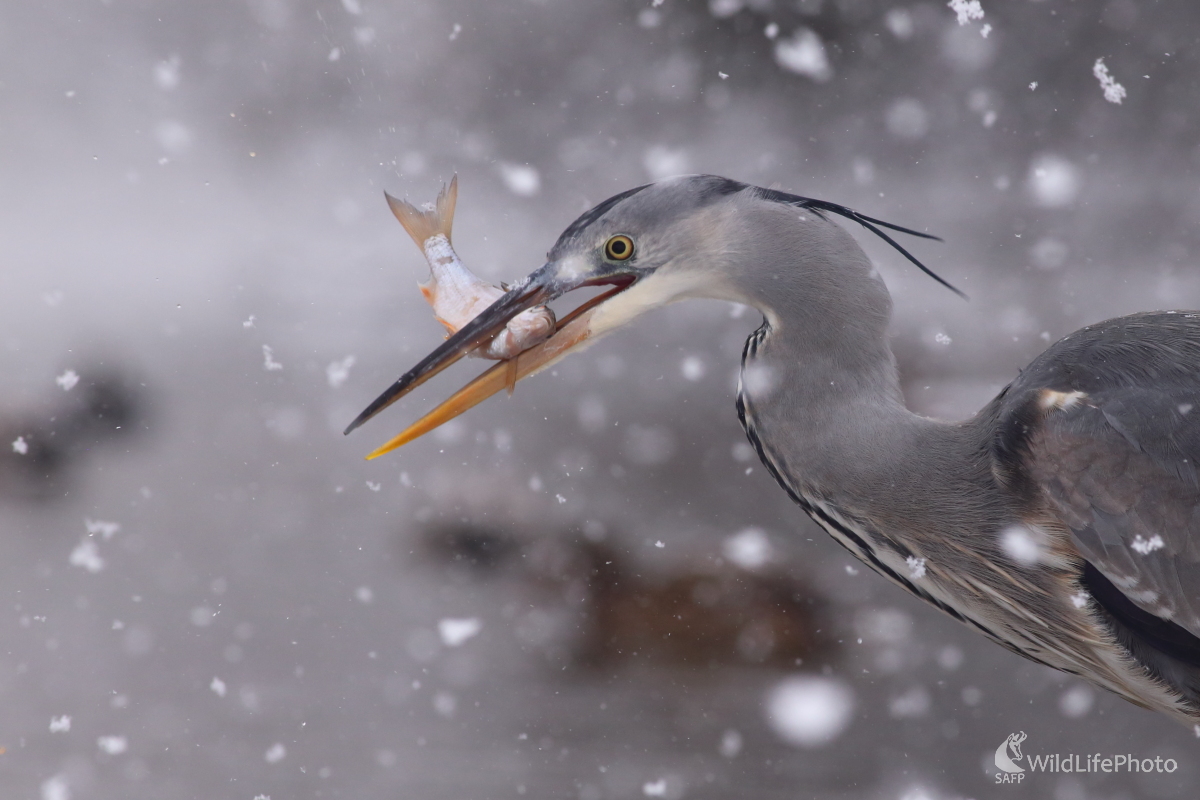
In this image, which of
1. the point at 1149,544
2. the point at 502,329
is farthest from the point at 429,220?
the point at 1149,544

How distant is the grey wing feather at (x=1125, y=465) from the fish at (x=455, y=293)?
54 centimetres

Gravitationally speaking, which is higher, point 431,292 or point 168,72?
point 168,72

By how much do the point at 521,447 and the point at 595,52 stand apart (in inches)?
32.2

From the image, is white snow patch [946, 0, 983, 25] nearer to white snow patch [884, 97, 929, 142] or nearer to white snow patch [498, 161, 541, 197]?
white snow patch [884, 97, 929, 142]

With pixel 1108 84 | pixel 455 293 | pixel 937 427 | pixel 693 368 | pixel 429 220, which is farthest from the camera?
pixel 693 368

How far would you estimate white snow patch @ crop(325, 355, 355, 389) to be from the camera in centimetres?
190

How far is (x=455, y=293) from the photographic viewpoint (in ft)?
3.94

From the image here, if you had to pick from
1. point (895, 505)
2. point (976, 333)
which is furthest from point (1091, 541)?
point (976, 333)

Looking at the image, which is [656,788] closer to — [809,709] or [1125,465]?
[809,709]

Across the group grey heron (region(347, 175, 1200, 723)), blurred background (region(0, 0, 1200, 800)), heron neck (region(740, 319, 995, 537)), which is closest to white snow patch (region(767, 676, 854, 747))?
blurred background (region(0, 0, 1200, 800))

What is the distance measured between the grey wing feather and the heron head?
0.21 metres

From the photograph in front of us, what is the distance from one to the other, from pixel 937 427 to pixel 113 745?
1.69m

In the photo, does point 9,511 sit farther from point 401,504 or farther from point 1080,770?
point 1080,770

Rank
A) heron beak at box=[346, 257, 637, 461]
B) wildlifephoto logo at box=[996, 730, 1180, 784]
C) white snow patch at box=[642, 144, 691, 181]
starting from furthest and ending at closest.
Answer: white snow patch at box=[642, 144, 691, 181] < wildlifephoto logo at box=[996, 730, 1180, 784] < heron beak at box=[346, 257, 637, 461]
